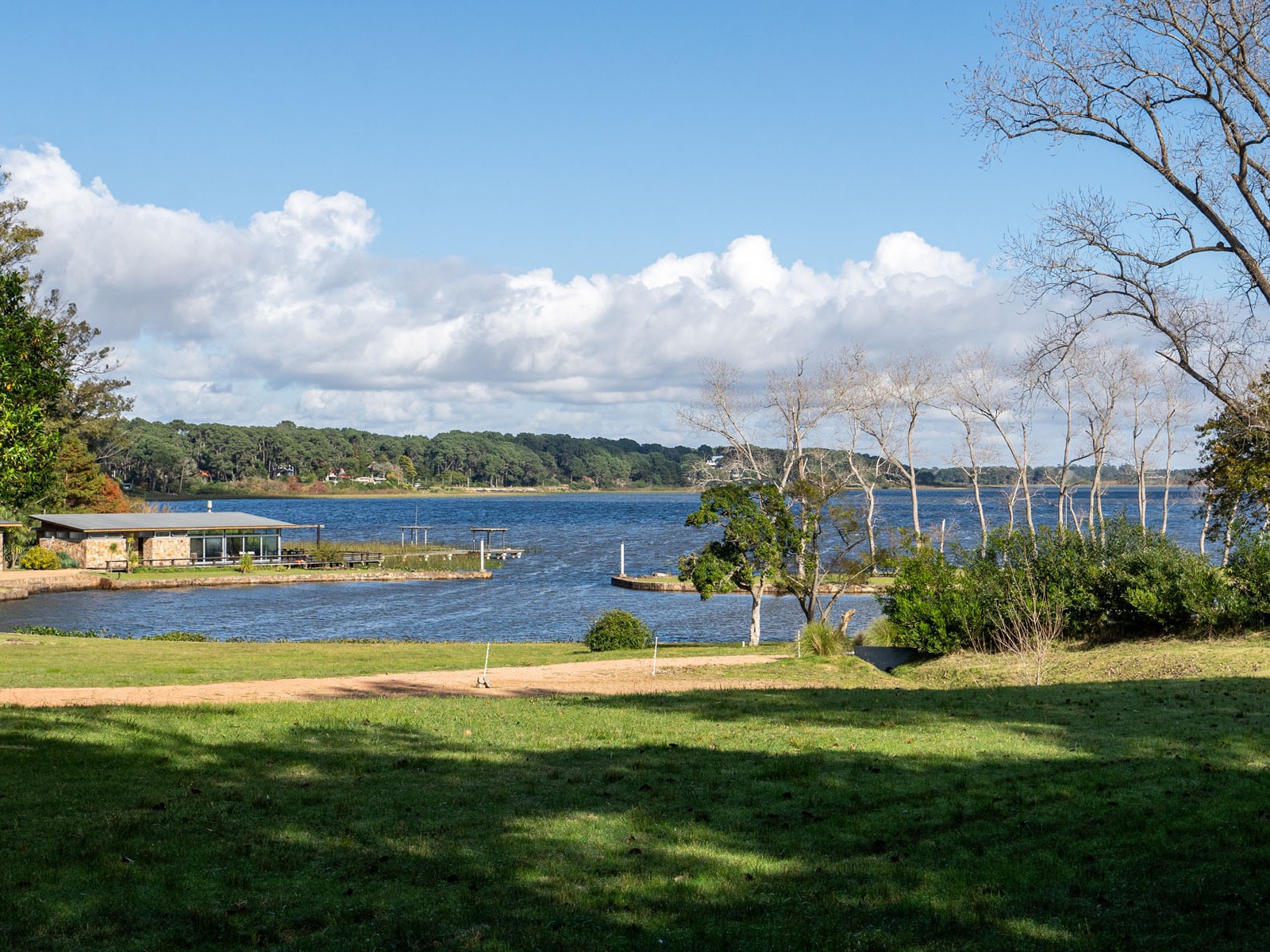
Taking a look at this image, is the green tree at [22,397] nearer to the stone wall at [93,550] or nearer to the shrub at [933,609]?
the shrub at [933,609]

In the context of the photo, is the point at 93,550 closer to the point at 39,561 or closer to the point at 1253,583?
the point at 39,561

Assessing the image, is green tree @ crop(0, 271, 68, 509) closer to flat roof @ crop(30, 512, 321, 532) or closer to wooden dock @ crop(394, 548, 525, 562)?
flat roof @ crop(30, 512, 321, 532)

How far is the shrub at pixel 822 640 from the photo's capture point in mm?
25328

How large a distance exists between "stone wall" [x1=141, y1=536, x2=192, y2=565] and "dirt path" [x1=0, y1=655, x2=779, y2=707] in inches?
2019

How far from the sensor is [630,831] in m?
8.22

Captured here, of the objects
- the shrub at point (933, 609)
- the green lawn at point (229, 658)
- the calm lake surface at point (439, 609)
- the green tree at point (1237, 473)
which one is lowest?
the calm lake surface at point (439, 609)

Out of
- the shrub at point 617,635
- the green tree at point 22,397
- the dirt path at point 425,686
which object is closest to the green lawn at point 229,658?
the shrub at point 617,635

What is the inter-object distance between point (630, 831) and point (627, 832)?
34 mm

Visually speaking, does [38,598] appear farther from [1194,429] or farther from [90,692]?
[1194,429]

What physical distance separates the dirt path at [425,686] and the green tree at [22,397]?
4.31m

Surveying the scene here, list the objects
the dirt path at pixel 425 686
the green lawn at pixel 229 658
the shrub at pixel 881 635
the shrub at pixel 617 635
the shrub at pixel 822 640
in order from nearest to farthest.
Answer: the dirt path at pixel 425 686 < the green lawn at pixel 229 658 < the shrub at pixel 822 640 < the shrub at pixel 881 635 < the shrub at pixel 617 635

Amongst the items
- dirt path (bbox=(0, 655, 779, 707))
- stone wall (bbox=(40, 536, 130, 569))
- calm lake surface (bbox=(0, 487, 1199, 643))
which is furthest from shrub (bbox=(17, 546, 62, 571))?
dirt path (bbox=(0, 655, 779, 707))

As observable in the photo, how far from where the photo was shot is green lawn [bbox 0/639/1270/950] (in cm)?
629

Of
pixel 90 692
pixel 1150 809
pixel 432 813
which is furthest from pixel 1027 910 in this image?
pixel 90 692
